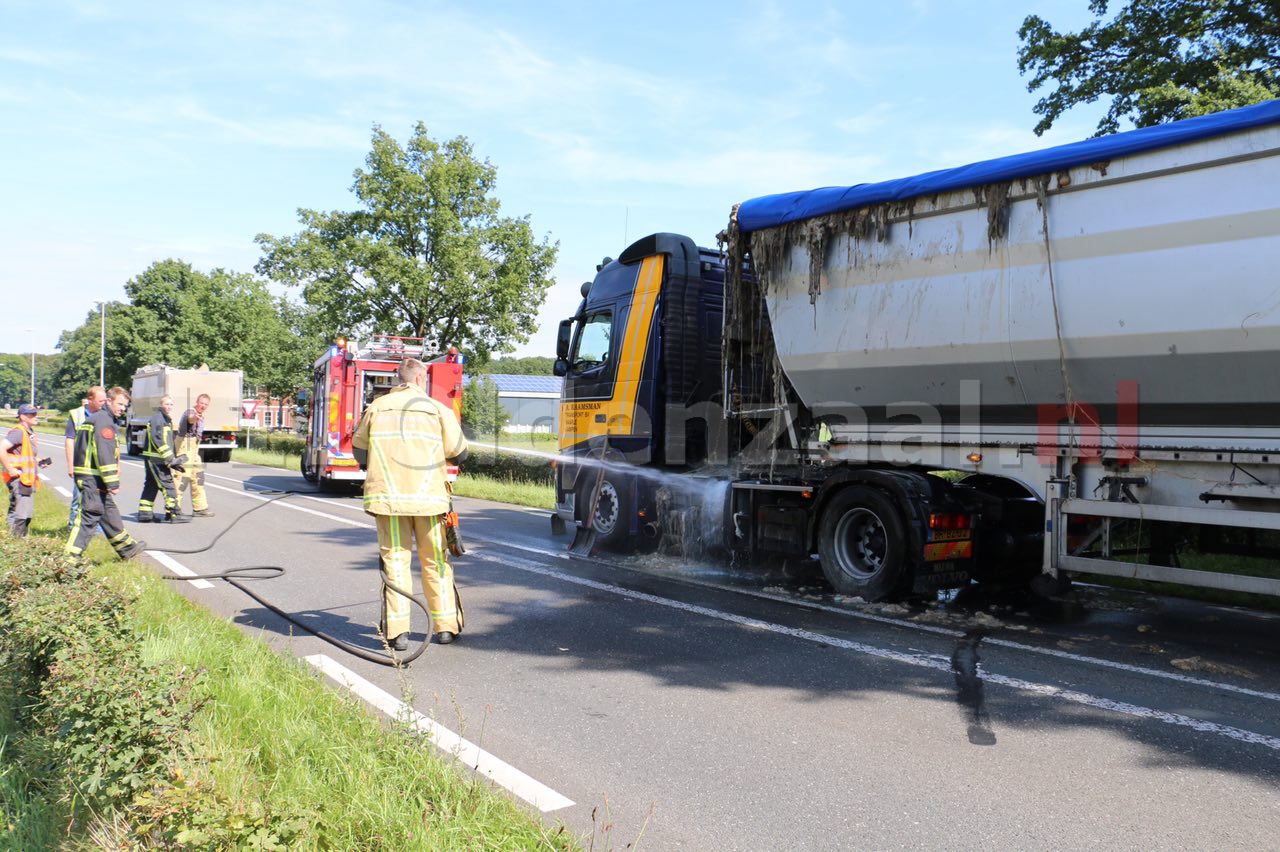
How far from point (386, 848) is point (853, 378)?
5461 mm

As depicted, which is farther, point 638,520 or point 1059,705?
point 638,520

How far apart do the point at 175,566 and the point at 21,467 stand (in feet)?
6.92

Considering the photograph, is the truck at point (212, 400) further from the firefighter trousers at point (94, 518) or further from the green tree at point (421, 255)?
the firefighter trousers at point (94, 518)

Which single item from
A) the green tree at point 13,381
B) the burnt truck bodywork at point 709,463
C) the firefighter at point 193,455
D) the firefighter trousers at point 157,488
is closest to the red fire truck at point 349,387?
the firefighter at point 193,455

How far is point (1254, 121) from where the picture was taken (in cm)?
Answer: 489

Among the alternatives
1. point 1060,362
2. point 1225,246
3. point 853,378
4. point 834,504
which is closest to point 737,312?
point 853,378

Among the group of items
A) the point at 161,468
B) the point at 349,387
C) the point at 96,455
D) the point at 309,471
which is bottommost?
the point at 309,471

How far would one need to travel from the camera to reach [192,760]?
2.85 metres

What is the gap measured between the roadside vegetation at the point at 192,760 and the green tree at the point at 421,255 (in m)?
20.7

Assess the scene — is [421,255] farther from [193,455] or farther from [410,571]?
[410,571]

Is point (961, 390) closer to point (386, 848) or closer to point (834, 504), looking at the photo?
point (834, 504)

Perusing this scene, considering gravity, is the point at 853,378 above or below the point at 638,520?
above

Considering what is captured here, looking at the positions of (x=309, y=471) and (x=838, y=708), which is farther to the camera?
(x=309, y=471)

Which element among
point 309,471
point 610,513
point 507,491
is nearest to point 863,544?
point 610,513
